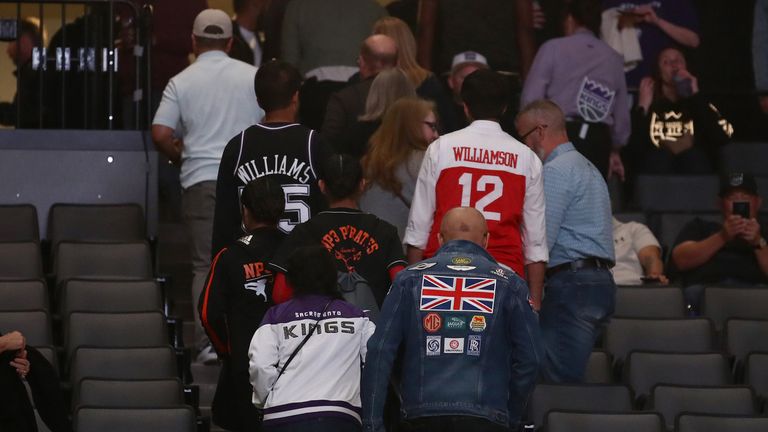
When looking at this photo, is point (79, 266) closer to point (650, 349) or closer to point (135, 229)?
point (135, 229)

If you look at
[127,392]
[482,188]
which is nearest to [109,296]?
[127,392]

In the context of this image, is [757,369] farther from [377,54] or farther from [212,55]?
[212,55]

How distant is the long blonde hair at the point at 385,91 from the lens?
884 cm

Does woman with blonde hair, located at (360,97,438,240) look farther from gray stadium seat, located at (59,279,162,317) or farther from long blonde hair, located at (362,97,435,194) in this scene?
gray stadium seat, located at (59,279,162,317)

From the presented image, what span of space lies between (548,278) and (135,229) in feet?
10.1

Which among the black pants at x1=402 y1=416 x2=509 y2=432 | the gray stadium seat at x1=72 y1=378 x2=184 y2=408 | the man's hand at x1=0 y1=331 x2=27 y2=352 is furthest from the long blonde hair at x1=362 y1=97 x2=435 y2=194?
the black pants at x1=402 y1=416 x2=509 y2=432

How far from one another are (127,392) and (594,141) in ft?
11.9

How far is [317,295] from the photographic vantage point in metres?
6.22

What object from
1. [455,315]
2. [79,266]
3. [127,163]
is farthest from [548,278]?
[127,163]

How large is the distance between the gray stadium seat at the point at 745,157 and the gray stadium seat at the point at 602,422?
473cm

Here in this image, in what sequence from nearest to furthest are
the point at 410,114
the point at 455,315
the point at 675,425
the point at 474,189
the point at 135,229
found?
1. the point at 455,315
2. the point at 474,189
3. the point at 675,425
4. the point at 410,114
5. the point at 135,229

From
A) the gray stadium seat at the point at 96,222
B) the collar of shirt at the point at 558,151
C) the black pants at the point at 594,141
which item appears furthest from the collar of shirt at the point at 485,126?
the gray stadium seat at the point at 96,222

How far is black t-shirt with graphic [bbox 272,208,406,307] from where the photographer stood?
6590 millimetres

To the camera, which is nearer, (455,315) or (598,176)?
(455,315)
